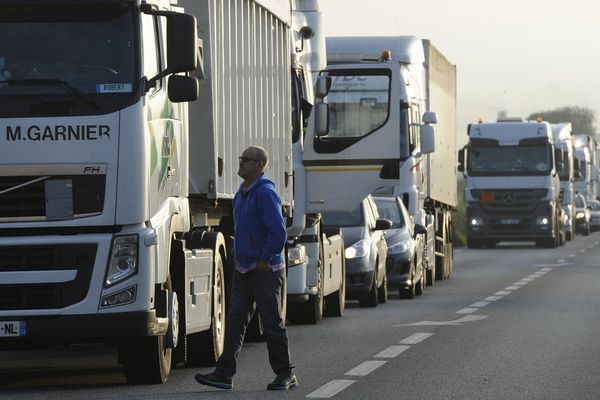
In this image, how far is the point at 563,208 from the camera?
198 feet

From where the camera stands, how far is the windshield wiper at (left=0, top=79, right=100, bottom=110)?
11648 mm

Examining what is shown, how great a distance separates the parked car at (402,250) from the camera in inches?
990

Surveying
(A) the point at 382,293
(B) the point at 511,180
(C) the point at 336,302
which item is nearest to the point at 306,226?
(C) the point at 336,302

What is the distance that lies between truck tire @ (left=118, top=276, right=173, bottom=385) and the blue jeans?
58cm

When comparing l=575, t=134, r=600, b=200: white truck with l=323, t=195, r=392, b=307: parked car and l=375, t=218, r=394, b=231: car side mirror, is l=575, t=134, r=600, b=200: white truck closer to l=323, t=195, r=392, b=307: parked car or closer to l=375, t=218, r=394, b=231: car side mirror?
l=323, t=195, r=392, b=307: parked car

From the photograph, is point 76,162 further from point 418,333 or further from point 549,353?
point 418,333

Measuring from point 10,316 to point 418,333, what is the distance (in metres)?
6.89

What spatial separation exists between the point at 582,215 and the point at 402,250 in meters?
49.3

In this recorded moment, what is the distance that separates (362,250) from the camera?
73.8 feet

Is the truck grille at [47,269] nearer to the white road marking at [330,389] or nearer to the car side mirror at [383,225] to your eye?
the white road marking at [330,389]

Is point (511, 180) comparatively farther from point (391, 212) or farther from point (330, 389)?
point (330, 389)

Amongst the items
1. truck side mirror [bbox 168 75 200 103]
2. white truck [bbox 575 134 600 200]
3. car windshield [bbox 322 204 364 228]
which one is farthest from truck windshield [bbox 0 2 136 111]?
white truck [bbox 575 134 600 200]

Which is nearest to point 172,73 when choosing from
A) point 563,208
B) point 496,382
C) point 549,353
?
point 496,382

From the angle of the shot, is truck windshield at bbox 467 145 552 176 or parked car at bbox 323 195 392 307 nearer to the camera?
parked car at bbox 323 195 392 307
